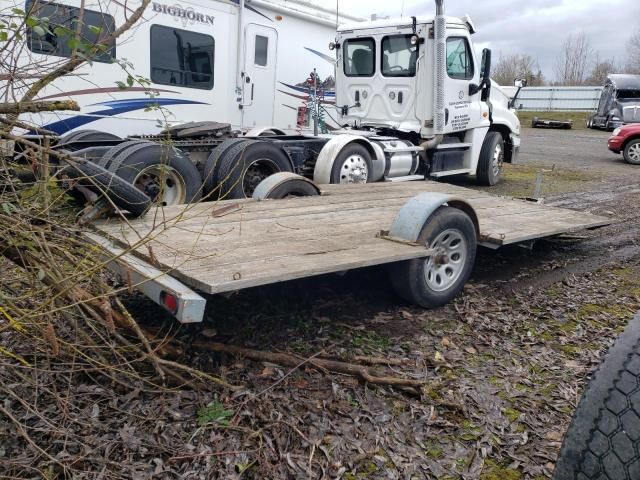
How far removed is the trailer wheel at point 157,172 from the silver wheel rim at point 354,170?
218 cm

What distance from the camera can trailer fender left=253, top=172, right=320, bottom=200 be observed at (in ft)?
18.3

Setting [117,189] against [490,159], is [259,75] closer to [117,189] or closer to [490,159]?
[490,159]

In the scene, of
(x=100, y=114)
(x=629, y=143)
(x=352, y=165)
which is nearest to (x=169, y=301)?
(x=352, y=165)

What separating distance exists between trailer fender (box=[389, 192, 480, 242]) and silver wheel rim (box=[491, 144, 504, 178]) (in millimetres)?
7215

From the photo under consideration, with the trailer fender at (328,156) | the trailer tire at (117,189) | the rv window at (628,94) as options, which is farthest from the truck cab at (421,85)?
the rv window at (628,94)

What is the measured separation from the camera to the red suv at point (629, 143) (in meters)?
16.0

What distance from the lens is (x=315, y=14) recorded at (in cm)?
1138

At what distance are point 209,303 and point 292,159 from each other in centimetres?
394

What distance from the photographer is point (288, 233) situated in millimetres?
4348

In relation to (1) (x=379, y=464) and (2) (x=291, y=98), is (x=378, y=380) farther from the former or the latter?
(2) (x=291, y=98)

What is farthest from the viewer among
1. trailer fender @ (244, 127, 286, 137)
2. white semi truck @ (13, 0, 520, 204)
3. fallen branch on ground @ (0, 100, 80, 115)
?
trailer fender @ (244, 127, 286, 137)

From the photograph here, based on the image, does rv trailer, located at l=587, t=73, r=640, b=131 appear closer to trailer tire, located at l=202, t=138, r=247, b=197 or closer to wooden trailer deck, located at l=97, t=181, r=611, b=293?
wooden trailer deck, located at l=97, t=181, r=611, b=293

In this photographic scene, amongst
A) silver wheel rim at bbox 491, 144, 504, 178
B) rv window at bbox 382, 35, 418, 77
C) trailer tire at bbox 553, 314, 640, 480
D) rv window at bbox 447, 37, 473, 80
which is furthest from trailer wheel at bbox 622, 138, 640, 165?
trailer tire at bbox 553, 314, 640, 480

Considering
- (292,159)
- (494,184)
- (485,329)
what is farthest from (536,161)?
(485,329)
